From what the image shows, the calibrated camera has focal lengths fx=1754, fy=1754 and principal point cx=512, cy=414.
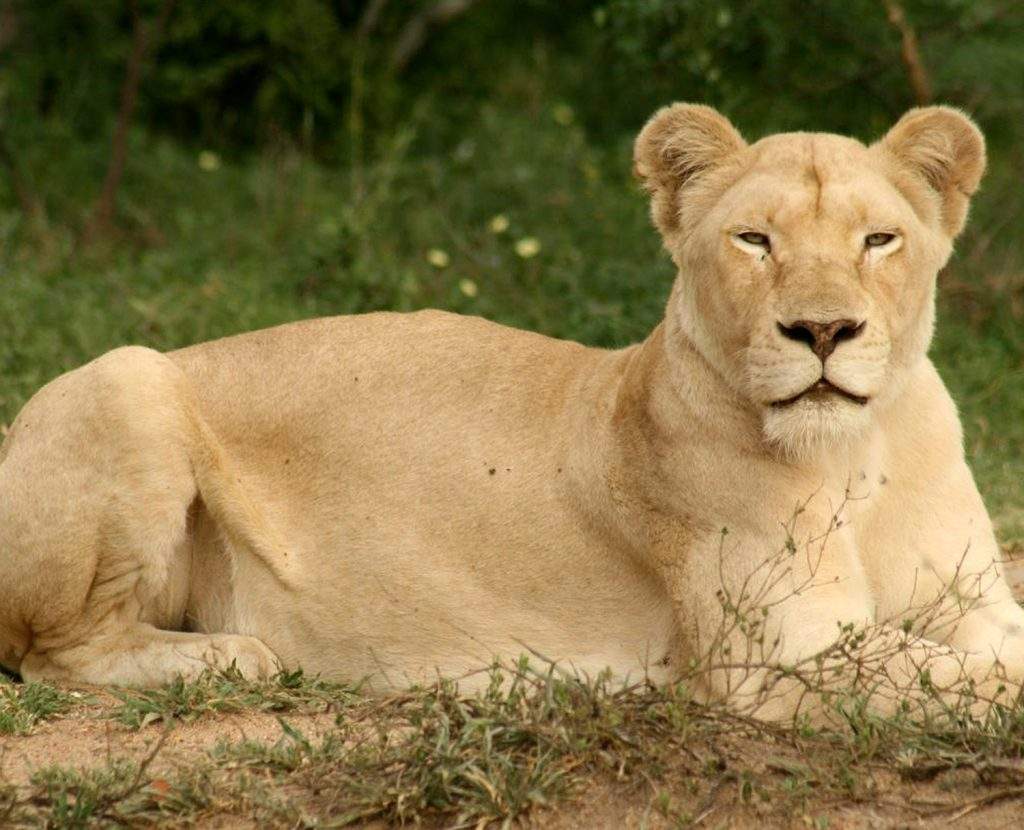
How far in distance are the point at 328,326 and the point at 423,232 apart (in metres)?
3.91

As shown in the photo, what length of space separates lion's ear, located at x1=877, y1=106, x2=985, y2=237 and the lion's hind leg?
6.65 ft

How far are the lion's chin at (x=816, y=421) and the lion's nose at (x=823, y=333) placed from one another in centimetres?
11

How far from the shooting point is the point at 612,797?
3.28 m

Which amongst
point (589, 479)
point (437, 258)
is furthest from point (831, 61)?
point (589, 479)

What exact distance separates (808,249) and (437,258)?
14.1ft

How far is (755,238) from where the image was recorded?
3.95 m

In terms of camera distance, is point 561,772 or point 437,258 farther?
point 437,258

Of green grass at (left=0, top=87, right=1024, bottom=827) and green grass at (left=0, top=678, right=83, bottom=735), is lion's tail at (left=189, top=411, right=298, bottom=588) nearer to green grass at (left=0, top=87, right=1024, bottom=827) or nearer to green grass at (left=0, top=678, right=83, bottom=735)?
green grass at (left=0, top=87, right=1024, bottom=827)

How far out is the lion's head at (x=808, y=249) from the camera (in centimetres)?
371

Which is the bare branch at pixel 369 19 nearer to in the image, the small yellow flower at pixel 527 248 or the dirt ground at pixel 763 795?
the small yellow flower at pixel 527 248

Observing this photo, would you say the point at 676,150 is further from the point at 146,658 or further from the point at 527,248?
the point at 527,248

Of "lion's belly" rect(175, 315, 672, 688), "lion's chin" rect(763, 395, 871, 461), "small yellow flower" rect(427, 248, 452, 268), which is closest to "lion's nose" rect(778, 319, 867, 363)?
"lion's chin" rect(763, 395, 871, 461)

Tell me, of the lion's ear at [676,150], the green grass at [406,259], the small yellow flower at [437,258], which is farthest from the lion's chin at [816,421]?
the small yellow flower at [437,258]

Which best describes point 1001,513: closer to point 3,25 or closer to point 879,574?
point 879,574
